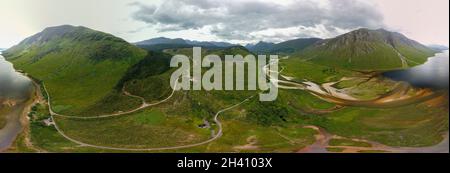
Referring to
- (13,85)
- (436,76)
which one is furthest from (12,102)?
(436,76)

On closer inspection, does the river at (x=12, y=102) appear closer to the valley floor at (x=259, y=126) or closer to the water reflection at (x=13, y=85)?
the water reflection at (x=13, y=85)

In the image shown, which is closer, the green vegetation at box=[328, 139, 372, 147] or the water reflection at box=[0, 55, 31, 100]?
the green vegetation at box=[328, 139, 372, 147]

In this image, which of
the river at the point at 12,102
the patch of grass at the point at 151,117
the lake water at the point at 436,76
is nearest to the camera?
the lake water at the point at 436,76

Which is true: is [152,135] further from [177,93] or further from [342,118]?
[342,118]

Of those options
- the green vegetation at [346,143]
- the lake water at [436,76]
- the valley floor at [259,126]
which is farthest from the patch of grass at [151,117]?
the lake water at [436,76]

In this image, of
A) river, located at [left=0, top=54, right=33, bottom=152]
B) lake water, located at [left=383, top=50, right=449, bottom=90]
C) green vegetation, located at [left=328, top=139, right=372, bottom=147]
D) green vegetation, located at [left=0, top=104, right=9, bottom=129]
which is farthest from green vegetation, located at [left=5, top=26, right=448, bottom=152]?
green vegetation, located at [left=0, top=104, right=9, bottom=129]

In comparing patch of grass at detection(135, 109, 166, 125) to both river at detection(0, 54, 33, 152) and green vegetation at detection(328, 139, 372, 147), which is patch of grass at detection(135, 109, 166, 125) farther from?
green vegetation at detection(328, 139, 372, 147)

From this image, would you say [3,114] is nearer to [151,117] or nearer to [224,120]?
[151,117]
